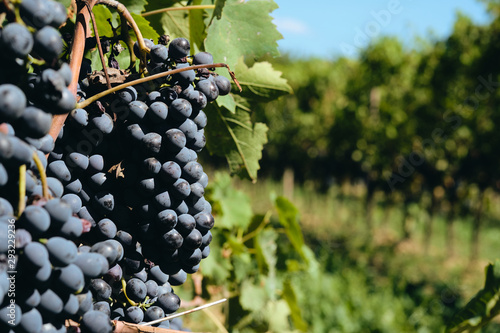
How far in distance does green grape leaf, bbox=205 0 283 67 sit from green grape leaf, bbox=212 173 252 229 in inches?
53.2

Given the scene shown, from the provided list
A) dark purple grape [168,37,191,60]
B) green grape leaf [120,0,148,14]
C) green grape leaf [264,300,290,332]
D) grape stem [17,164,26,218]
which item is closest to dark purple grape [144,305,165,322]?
grape stem [17,164,26,218]

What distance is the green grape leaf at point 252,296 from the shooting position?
2.38 meters

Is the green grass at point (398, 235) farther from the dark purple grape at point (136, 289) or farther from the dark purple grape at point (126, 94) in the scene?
the dark purple grape at point (126, 94)

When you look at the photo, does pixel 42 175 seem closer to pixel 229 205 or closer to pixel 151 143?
pixel 151 143

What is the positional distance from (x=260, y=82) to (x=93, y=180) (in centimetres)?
77

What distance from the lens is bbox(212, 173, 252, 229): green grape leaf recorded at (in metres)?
2.59

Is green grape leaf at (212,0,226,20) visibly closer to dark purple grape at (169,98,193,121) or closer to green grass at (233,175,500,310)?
dark purple grape at (169,98,193,121)

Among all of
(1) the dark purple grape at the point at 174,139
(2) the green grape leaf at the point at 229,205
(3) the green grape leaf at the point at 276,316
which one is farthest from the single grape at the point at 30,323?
(3) the green grape leaf at the point at 276,316

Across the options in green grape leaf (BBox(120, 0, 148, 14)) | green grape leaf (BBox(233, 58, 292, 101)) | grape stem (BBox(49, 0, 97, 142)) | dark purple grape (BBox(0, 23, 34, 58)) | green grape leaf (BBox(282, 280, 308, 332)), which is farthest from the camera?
green grape leaf (BBox(282, 280, 308, 332))

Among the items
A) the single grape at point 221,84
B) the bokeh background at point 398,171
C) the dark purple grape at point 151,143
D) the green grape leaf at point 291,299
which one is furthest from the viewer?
the bokeh background at point 398,171

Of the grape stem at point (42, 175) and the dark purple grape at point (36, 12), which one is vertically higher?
the dark purple grape at point (36, 12)

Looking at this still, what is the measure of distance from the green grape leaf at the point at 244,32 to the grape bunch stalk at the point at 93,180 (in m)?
0.31

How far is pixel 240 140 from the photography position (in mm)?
1441

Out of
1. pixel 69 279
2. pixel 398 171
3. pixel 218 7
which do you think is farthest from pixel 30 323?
pixel 398 171
